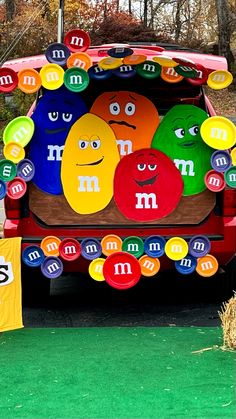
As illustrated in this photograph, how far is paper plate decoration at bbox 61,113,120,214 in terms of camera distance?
18.0 feet

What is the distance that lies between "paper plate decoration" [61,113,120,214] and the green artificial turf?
110 centimetres

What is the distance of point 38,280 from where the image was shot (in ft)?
19.5

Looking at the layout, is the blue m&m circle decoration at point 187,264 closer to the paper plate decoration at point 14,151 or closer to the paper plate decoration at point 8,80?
the paper plate decoration at point 14,151

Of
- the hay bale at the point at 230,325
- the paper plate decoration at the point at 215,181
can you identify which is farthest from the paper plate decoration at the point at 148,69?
the hay bale at the point at 230,325

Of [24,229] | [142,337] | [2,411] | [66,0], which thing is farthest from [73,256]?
[66,0]

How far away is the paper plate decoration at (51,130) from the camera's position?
18.0 ft

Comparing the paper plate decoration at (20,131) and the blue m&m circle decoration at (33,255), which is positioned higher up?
the paper plate decoration at (20,131)

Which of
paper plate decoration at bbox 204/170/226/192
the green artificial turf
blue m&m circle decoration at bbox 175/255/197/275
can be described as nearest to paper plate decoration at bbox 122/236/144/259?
blue m&m circle decoration at bbox 175/255/197/275

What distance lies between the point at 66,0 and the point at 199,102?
2561 cm

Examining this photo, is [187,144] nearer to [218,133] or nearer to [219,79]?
[218,133]

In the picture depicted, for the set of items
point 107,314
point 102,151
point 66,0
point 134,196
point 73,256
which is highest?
point 66,0

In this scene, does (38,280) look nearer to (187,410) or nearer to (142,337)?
(142,337)

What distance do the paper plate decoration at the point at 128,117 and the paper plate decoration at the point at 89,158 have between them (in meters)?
0.06

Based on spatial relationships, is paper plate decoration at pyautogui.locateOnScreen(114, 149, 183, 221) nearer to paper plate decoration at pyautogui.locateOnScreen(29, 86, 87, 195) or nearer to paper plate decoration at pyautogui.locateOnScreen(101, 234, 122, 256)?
paper plate decoration at pyautogui.locateOnScreen(101, 234, 122, 256)
